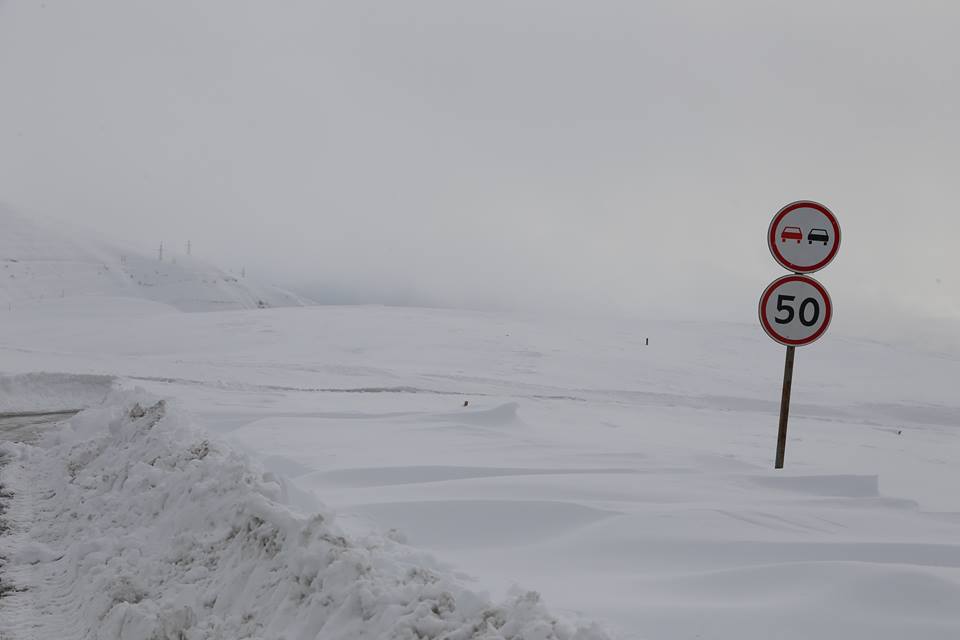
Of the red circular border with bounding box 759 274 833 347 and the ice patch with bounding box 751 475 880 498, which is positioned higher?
the red circular border with bounding box 759 274 833 347

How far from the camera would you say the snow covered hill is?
102 m

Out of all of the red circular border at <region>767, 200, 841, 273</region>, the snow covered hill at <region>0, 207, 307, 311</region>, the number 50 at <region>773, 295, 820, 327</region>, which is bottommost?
the snow covered hill at <region>0, 207, 307, 311</region>

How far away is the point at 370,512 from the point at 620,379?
16532 mm

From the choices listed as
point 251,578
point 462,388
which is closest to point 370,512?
point 251,578

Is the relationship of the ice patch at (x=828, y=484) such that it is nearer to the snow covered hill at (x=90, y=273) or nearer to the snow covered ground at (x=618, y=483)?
the snow covered ground at (x=618, y=483)

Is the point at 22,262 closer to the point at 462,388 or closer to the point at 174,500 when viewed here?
the point at 462,388

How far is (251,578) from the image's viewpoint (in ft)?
13.0

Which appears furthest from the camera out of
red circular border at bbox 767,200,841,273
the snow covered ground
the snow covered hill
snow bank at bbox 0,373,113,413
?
the snow covered hill

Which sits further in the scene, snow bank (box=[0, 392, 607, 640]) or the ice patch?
the ice patch

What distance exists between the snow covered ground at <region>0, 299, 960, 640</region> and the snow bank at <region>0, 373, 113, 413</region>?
758 millimetres

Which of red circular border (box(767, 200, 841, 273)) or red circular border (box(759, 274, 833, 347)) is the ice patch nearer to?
red circular border (box(759, 274, 833, 347))

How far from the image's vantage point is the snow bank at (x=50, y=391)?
43.7 feet

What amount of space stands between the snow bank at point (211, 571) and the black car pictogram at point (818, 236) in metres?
4.58

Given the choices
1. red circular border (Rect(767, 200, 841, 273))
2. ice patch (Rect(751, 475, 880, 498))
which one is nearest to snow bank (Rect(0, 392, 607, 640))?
ice patch (Rect(751, 475, 880, 498))
